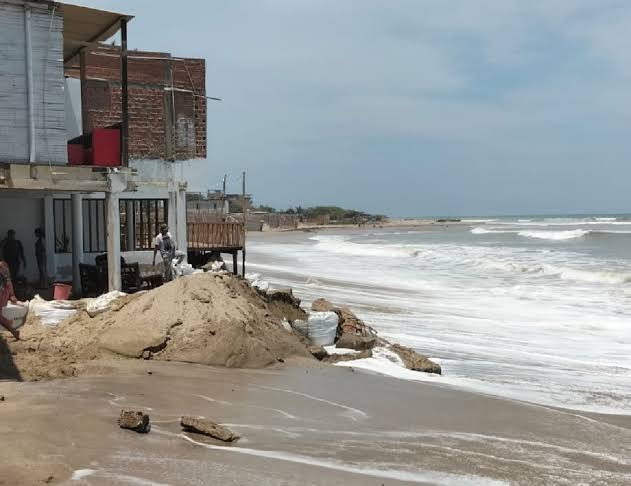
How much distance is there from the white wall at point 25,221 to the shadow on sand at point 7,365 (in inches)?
287

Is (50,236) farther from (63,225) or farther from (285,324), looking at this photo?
(285,324)

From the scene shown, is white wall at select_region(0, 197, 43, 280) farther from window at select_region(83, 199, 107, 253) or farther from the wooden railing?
the wooden railing

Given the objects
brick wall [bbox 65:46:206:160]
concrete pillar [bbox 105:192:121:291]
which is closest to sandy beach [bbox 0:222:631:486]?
concrete pillar [bbox 105:192:121:291]

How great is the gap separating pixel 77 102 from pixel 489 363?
1213cm

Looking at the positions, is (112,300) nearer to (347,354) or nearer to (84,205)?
(347,354)

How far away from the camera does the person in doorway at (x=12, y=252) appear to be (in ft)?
47.8

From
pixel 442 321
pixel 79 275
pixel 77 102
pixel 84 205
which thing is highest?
pixel 77 102

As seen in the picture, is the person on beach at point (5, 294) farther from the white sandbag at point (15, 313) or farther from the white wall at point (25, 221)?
the white wall at point (25, 221)

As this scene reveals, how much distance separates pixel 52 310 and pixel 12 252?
17.4 feet

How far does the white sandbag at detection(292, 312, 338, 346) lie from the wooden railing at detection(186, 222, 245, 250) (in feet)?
30.4

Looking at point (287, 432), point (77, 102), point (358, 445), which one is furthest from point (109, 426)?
point (77, 102)

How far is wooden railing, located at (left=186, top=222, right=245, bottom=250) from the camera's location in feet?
66.5

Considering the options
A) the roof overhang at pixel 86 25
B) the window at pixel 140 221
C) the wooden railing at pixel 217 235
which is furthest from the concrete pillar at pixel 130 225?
the roof overhang at pixel 86 25

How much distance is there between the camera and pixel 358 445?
600 centimetres
